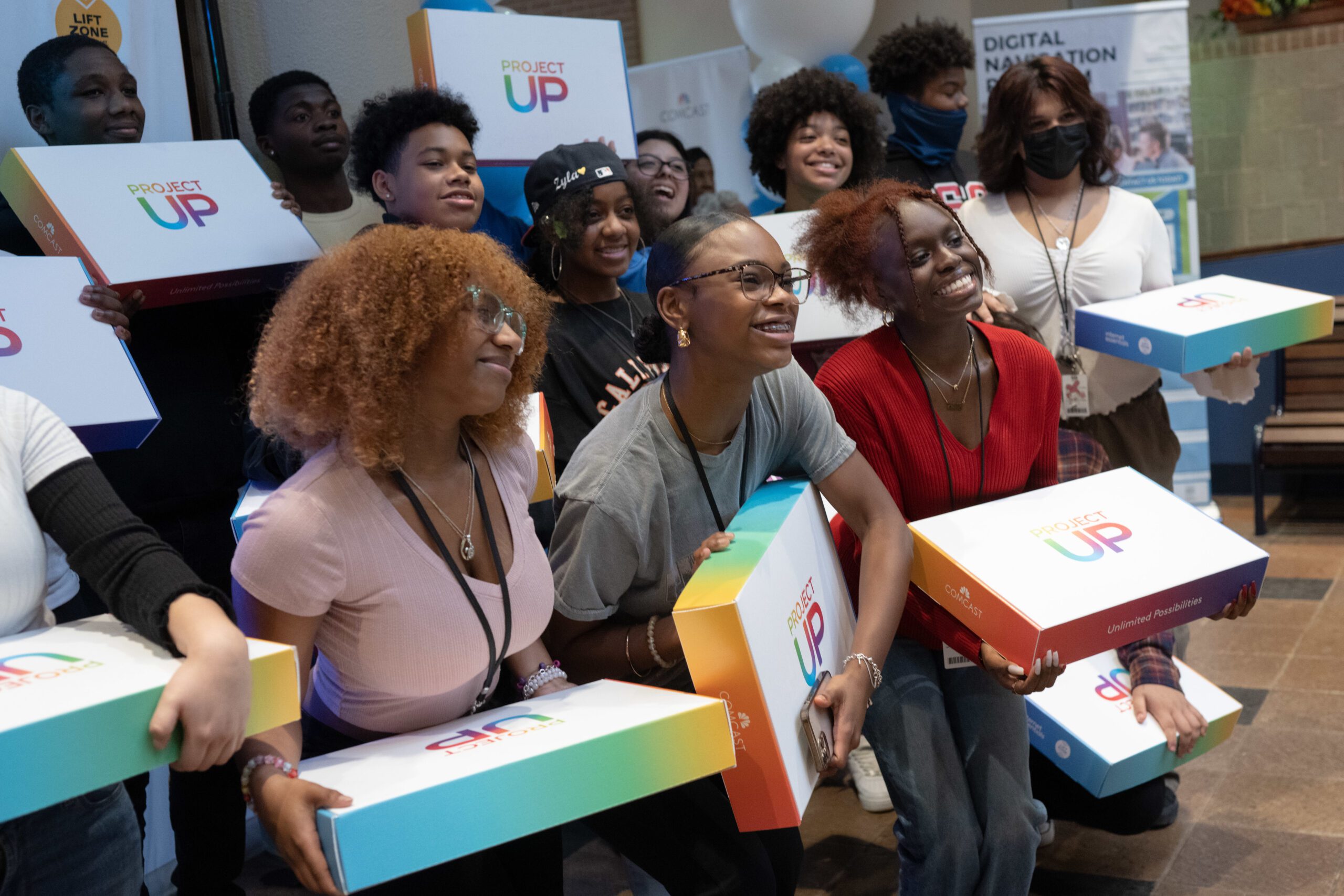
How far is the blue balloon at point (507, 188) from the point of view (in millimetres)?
3561

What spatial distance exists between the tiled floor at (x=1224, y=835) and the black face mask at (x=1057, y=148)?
1.82 m

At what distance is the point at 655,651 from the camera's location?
6.43ft

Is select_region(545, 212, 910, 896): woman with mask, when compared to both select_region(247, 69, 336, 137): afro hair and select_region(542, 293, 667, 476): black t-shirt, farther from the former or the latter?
select_region(247, 69, 336, 137): afro hair

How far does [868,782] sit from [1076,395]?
126cm

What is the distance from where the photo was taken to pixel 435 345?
5.68 feet

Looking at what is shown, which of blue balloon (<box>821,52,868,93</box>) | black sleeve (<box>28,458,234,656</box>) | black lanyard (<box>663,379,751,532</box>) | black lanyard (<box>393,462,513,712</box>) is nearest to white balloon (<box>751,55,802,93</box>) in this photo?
blue balloon (<box>821,52,868,93</box>)

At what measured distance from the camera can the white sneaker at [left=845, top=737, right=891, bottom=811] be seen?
3346 mm

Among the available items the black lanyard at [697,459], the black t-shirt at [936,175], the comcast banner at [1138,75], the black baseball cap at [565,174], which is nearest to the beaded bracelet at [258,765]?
the black lanyard at [697,459]

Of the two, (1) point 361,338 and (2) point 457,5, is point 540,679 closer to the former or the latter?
(1) point 361,338

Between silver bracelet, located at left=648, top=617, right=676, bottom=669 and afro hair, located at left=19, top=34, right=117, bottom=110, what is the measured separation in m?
2.09

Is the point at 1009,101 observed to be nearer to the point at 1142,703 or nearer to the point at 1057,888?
the point at 1142,703

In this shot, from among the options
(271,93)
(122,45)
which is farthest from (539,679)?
(122,45)

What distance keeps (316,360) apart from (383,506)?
231 millimetres

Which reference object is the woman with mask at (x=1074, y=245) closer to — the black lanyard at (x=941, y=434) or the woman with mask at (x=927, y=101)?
the woman with mask at (x=927, y=101)
